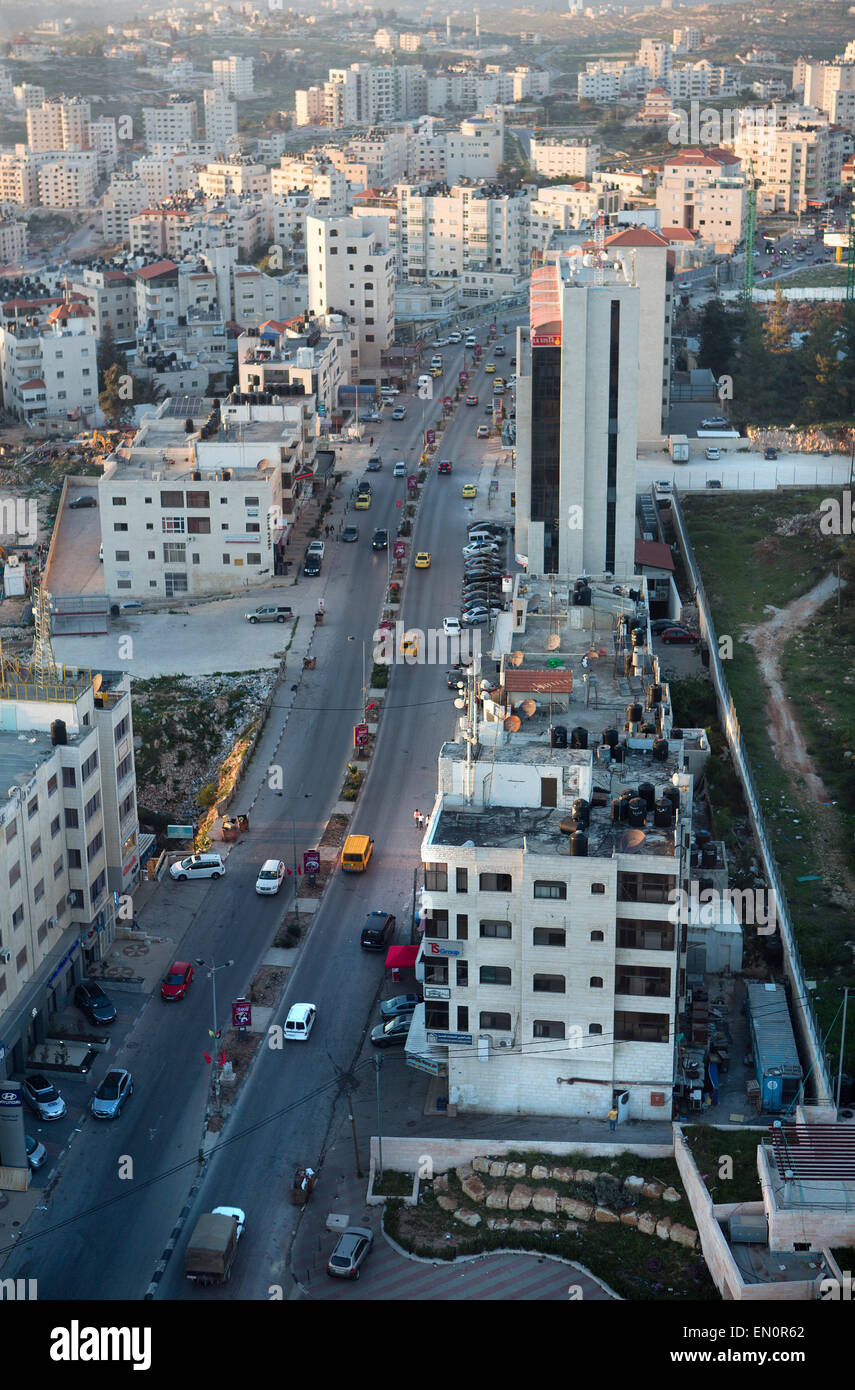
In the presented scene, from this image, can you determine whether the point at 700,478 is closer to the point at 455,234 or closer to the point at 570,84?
the point at 455,234

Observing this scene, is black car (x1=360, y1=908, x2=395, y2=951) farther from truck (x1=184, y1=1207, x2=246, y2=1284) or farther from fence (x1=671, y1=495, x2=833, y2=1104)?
truck (x1=184, y1=1207, x2=246, y2=1284)

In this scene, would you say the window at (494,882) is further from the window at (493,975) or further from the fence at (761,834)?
the fence at (761,834)

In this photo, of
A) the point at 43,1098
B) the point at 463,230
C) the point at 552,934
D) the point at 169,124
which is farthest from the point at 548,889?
the point at 169,124

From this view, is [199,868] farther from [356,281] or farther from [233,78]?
[233,78]

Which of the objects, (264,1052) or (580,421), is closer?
(264,1052)

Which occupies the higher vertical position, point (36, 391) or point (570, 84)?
point (570, 84)

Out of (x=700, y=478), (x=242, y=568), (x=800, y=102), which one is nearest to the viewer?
(x=242, y=568)

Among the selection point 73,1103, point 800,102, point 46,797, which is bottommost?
point 73,1103

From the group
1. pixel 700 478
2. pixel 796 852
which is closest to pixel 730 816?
pixel 796 852
